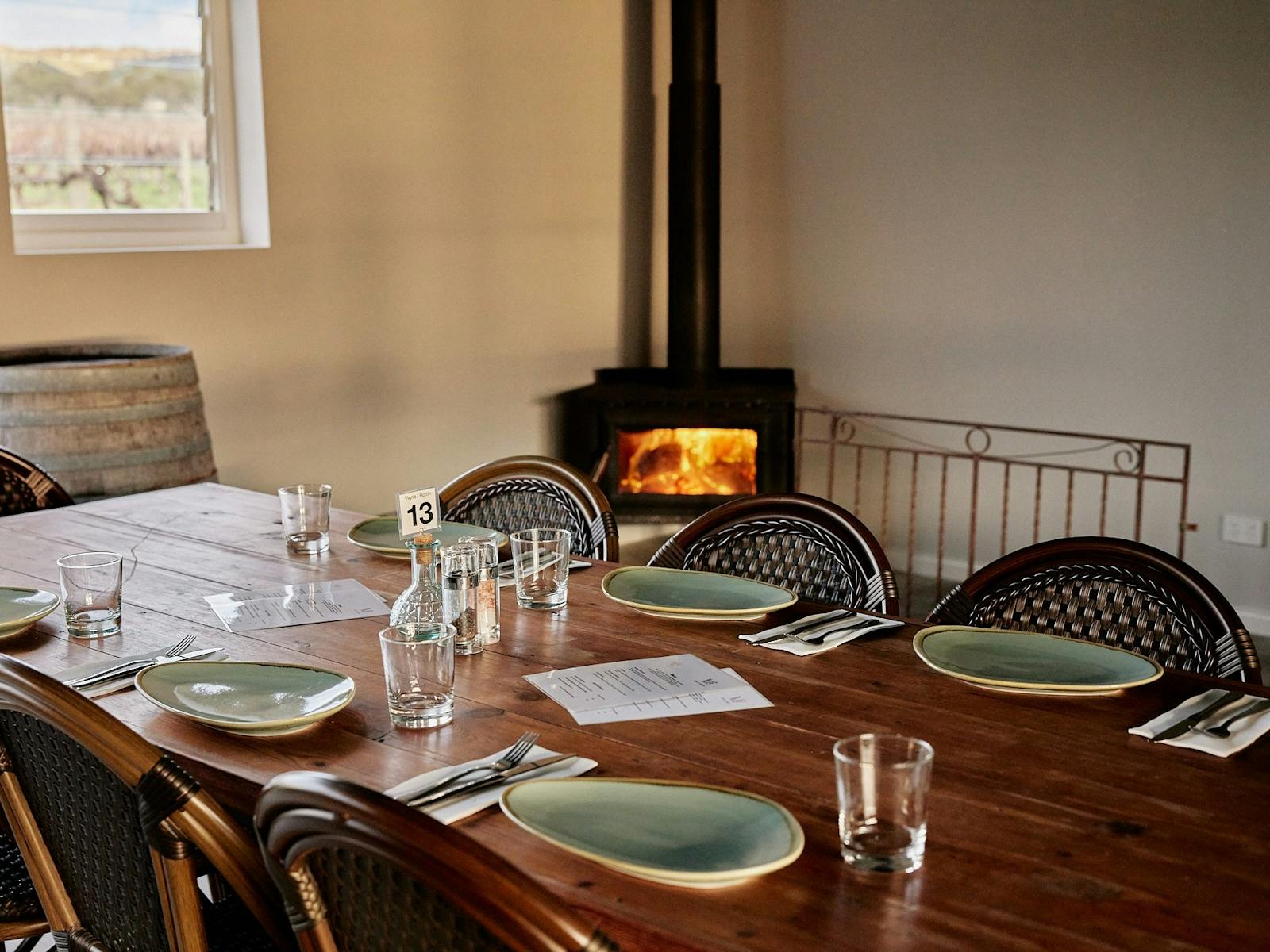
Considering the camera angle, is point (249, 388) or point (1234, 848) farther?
point (249, 388)

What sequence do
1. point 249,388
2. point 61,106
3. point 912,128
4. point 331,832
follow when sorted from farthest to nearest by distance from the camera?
point 912,128, point 249,388, point 61,106, point 331,832

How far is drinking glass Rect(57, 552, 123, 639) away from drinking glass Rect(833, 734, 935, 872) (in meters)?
1.16

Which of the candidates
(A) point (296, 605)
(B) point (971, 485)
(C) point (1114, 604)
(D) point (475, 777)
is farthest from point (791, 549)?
(B) point (971, 485)

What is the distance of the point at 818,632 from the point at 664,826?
0.67 metres

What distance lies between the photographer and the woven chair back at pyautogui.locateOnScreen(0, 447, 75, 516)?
2754 mm

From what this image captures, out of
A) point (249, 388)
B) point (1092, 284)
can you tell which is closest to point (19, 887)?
point (249, 388)

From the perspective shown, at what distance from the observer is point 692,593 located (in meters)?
2.03

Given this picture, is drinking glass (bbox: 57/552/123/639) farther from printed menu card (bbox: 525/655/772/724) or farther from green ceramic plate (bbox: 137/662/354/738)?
printed menu card (bbox: 525/655/772/724)

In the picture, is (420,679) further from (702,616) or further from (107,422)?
(107,422)

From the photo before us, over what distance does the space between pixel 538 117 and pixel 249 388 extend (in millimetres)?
1569

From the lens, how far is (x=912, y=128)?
16.2ft

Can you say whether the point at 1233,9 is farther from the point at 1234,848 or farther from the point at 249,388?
the point at 1234,848

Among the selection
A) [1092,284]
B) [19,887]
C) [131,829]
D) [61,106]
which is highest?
[61,106]

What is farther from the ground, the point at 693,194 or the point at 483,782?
Answer: the point at 693,194
